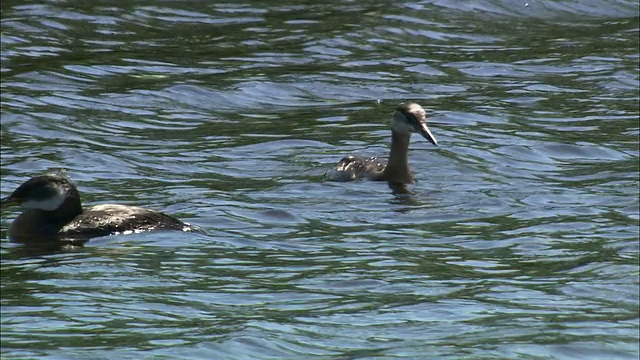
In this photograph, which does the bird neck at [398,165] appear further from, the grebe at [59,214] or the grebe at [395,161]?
the grebe at [59,214]

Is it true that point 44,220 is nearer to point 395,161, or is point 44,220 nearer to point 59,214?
point 59,214

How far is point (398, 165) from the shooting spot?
18.1 meters

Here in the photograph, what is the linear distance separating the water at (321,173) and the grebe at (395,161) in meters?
0.23

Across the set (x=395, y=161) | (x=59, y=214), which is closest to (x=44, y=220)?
(x=59, y=214)

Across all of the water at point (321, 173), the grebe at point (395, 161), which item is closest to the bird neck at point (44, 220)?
the water at point (321, 173)

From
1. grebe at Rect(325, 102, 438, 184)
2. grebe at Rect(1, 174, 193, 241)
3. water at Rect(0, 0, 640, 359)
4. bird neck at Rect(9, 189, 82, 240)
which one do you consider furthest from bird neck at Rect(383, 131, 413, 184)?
bird neck at Rect(9, 189, 82, 240)

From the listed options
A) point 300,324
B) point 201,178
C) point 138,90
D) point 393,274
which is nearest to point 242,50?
point 138,90

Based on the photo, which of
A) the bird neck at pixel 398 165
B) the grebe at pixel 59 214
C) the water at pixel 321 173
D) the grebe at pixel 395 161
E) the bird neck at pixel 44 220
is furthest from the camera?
the bird neck at pixel 398 165

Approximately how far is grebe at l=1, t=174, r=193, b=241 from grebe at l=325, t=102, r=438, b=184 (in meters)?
2.97

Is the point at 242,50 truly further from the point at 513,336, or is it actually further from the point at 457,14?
the point at 513,336

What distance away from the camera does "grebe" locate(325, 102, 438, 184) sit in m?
17.7

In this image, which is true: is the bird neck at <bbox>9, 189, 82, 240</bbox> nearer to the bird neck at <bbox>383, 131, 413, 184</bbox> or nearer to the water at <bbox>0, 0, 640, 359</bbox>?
the water at <bbox>0, 0, 640, 359</bbox>

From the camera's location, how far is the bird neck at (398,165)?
1802cm

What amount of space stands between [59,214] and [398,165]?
4038 millimetres
